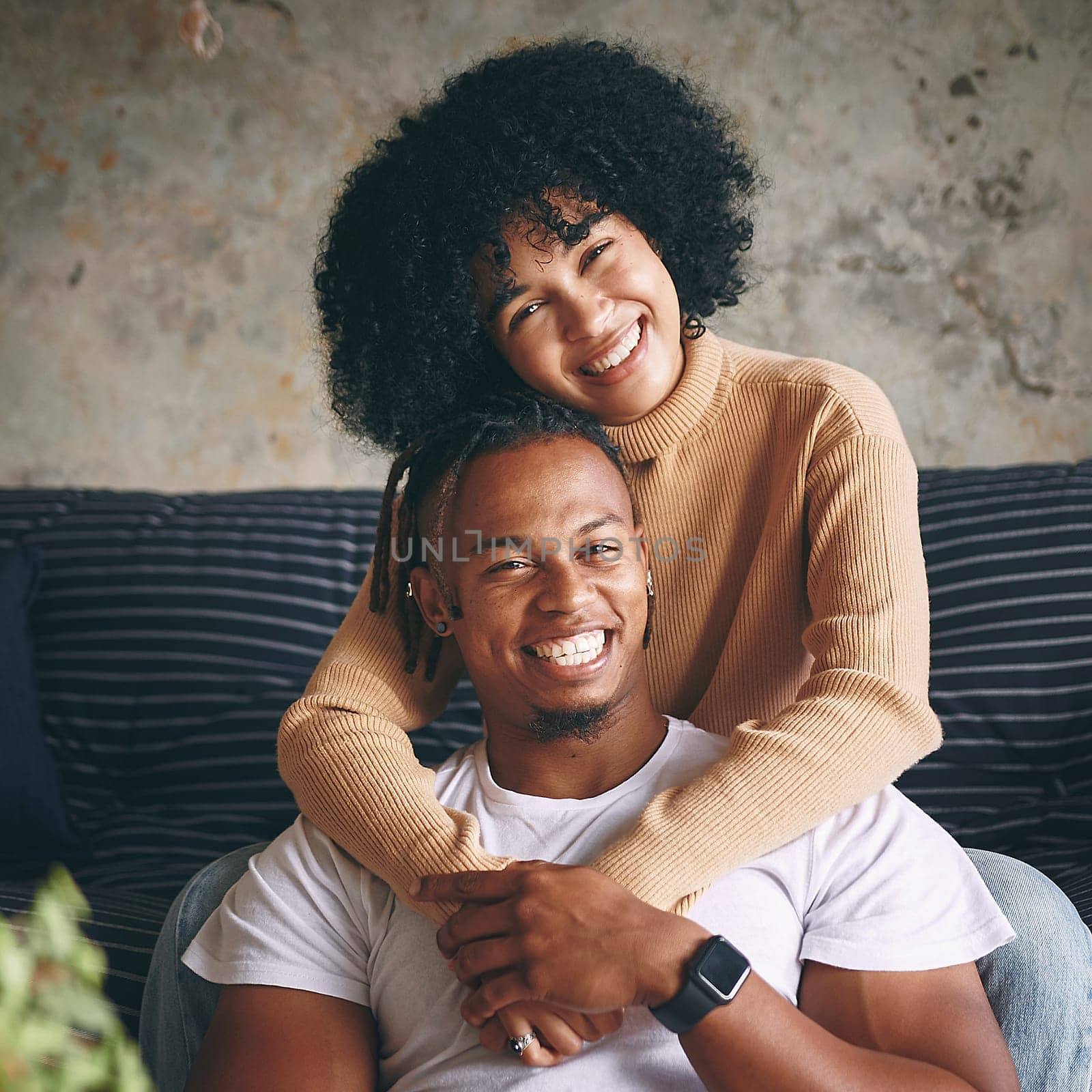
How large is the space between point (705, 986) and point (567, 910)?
0.16 metres

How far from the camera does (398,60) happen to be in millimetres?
2949

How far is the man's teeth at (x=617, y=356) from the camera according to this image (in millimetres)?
1559

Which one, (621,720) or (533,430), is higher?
(533,430)

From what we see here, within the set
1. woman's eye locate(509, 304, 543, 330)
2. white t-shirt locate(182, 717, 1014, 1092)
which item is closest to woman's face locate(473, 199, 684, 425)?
woman's eye locate(509, 304, 543, 330)

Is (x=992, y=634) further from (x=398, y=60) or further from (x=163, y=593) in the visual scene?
(x=398, y=60)

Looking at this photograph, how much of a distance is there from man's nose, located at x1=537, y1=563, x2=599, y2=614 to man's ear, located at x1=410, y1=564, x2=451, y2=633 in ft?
0.65

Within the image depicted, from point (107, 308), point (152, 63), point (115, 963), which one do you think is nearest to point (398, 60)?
point (152, 63)

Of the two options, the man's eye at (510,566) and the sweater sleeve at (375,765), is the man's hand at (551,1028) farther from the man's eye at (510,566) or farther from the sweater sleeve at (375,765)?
the man's eye at (510,566)

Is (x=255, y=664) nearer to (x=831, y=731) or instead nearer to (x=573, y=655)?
(x=573, y=655)

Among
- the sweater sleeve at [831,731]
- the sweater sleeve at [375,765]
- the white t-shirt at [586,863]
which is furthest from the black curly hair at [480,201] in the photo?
the white t-shirt at [586,863]

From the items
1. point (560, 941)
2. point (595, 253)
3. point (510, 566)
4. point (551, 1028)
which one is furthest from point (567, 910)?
point (595, 253)

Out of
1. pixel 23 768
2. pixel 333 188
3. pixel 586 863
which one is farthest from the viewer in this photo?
pixel 333 188

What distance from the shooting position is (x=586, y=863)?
140 cm

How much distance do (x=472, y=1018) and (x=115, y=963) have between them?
83cm
